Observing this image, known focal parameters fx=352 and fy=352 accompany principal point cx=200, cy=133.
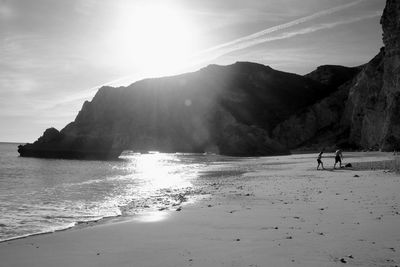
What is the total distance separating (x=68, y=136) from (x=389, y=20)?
8611cm

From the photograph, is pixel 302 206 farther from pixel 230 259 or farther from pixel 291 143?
pixel 291 143

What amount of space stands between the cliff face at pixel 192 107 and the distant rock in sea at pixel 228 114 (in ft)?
1.37

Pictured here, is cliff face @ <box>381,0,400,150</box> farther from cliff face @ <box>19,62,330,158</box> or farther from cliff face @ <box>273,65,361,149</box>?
cliff face @ <box>19,62,330,158</box>

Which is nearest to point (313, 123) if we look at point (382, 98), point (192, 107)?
point (382, 98)

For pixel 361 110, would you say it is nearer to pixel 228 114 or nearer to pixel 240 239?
pixel 228 114

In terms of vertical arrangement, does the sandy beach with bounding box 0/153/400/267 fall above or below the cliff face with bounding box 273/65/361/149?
below

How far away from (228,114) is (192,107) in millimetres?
19706

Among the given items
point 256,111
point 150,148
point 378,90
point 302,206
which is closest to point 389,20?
point 378,90

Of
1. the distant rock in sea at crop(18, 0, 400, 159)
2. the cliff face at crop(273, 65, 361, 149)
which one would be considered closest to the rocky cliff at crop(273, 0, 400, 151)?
the cliff face at crop(273, 65, 361, 149)

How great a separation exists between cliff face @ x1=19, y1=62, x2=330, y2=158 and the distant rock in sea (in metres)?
0.42

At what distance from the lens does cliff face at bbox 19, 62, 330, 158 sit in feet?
450

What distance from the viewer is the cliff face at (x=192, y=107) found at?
137m

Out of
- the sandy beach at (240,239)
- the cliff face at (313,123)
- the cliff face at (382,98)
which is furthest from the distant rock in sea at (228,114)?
the sandy beach at (240,239)

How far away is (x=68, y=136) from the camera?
4087 inches
